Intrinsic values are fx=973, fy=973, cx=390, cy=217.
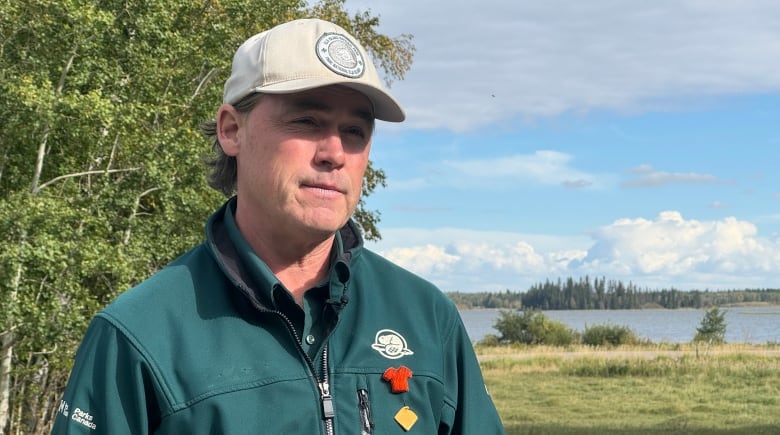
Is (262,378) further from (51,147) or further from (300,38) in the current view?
(51,147)

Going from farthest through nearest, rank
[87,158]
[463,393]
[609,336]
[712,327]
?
[712,327], [609,336], [87,158], [463,393]

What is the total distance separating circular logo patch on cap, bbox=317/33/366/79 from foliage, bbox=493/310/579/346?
50.8 metres

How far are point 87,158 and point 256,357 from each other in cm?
1868

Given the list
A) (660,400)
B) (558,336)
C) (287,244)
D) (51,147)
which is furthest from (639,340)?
(287,244)

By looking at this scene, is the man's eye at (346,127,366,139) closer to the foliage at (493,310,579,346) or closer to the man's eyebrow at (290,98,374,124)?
the man's eyebrow at (290,98,374,124)

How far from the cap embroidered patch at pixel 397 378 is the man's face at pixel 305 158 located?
1.12 feet

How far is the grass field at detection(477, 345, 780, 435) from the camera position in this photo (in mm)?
19953

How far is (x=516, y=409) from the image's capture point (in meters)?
23.1

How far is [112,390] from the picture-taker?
6.59 feet

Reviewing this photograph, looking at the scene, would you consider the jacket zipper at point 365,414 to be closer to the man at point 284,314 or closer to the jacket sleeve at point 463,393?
the man at point 284,314

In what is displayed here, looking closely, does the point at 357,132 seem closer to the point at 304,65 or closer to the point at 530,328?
the point at 304,65

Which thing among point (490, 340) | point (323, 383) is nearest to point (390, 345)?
point (323, 383)

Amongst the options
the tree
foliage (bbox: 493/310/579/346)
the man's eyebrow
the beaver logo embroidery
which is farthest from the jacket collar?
foliage (bbox: 493/310/579/346)

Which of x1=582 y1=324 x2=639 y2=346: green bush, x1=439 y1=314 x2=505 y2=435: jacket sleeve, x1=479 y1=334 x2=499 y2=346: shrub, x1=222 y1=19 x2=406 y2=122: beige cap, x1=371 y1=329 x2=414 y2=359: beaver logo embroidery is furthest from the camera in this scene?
x1=479 y1=334 x2=499 y2=346: shrub
